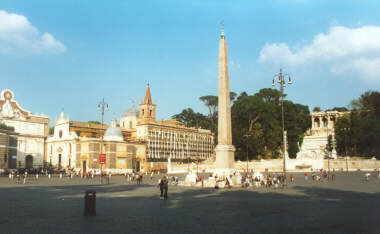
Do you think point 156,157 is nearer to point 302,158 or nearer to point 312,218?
point 302,158

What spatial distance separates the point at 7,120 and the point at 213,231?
67686 millimetres

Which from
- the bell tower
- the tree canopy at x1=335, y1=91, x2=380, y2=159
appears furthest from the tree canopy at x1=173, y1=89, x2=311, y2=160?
the bell tower

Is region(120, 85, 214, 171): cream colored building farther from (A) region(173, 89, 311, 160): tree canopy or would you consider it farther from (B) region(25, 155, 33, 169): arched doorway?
(B) region(25, 155, 33, 169): arched doorway

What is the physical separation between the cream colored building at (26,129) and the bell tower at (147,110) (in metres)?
21.0

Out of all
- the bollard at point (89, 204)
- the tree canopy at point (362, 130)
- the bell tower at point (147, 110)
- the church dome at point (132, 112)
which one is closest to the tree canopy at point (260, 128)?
the tree canopy at point (362, 130)

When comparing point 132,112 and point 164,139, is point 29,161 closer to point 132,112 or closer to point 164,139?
point 164,139

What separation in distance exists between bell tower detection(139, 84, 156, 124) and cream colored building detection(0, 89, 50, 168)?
21.0 m

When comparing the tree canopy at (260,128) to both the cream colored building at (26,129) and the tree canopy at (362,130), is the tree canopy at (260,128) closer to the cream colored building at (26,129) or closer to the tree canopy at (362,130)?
the tree canopy at (362,130)

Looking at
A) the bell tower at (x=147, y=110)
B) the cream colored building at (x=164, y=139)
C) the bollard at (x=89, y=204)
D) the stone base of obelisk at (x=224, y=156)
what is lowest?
the bollard at (x=89, y=204)

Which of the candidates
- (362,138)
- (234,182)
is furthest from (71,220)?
(362,138)

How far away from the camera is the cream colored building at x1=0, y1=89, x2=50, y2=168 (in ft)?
225

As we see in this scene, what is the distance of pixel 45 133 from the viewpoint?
75500mm

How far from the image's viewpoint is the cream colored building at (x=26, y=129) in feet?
225

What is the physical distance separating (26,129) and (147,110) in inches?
1033
